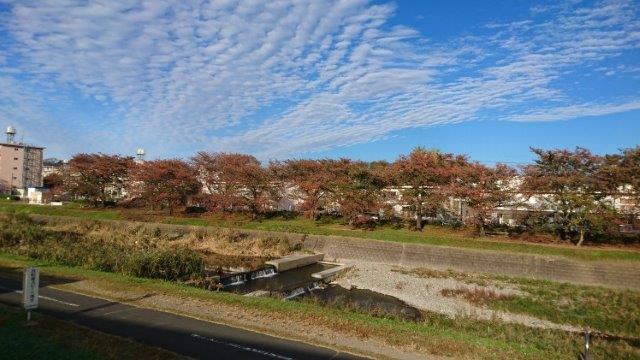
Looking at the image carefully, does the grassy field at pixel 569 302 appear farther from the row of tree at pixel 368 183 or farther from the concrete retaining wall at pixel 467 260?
the row of tree at pixel 368 183

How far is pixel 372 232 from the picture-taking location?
95.1ft

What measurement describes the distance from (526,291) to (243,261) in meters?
14.6

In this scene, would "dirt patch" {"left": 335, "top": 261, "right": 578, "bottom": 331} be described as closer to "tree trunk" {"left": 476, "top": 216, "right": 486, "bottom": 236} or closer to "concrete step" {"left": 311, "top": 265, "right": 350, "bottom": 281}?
"concrete step" {"left": 311, "top": 265, "right": 350, "bottom": 281}

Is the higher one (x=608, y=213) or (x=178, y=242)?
(x=608, y=213)

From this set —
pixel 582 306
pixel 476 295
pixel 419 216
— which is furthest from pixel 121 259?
pixel 419 216

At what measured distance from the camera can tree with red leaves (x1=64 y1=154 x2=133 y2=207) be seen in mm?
42500

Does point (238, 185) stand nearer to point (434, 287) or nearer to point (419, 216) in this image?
point (419, 216)

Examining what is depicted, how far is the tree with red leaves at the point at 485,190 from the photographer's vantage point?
26625mm

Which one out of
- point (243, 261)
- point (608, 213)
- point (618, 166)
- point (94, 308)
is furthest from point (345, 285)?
point (618, 166)

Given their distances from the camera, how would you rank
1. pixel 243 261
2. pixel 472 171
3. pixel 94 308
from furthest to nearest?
pixel 472 171 → pixel 243 261 → pixel 94 308

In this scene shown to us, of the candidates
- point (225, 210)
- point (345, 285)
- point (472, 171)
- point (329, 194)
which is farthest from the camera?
point (225, 210)

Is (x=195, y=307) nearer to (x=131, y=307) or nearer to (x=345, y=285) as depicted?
(x=131, y=307)

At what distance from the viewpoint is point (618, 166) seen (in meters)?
23.4

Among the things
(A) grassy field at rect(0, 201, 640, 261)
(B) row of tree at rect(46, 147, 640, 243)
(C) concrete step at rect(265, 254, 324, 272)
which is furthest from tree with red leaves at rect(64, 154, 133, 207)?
(C) concrete step at rect(265, 254, 324, 272)
